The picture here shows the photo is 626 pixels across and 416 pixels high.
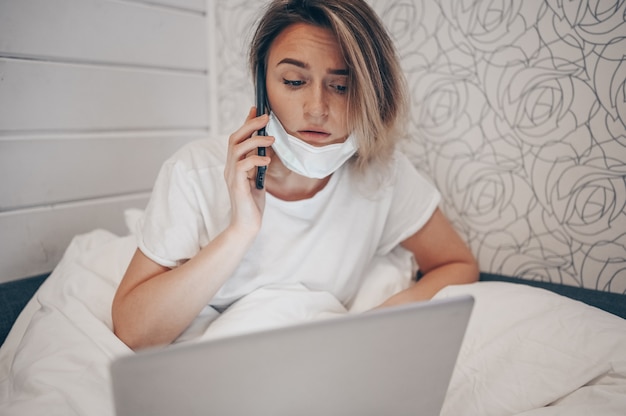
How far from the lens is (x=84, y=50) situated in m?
1.21

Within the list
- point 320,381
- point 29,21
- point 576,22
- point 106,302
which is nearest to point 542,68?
point 576,22

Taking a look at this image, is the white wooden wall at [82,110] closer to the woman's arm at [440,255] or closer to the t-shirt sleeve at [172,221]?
the t-shirt sleeve at [172,221]

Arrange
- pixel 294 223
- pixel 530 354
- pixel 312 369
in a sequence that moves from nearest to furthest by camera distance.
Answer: pixel 312 369, pixel 530 354, pixel 294 223

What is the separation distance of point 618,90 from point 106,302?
120cm

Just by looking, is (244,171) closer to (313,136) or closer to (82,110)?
(313,136)

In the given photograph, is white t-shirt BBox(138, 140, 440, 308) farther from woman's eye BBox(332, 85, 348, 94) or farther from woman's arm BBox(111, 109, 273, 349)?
woman's eye BBox(332, 85, 348, 94)

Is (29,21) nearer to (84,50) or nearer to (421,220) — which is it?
(84,50)

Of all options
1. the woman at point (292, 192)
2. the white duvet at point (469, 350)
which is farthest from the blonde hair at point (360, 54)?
the white duvet at point (469, 350)

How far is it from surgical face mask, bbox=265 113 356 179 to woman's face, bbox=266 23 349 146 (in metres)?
0.02

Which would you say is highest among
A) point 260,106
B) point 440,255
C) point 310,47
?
point 310,47

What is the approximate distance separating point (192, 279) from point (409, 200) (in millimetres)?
574

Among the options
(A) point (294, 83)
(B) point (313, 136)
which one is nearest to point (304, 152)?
(B) point (313, 136)

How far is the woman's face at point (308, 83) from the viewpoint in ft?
2.72

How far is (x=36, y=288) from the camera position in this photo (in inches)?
43.7
